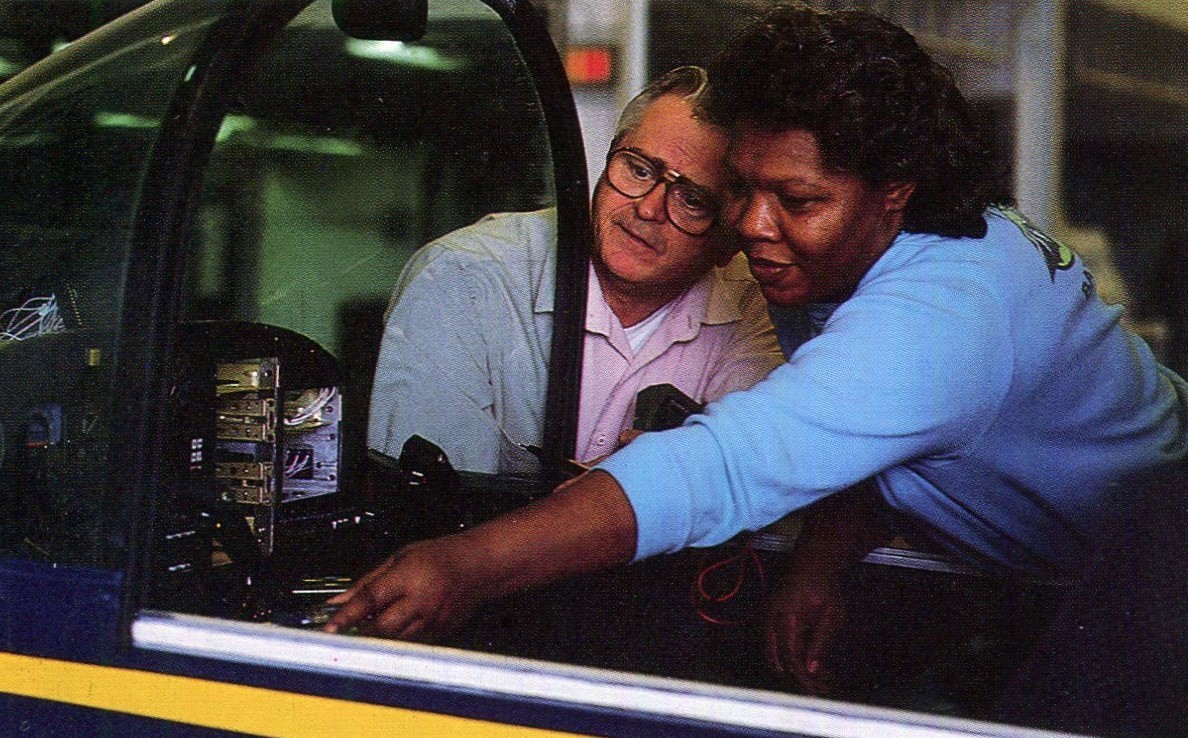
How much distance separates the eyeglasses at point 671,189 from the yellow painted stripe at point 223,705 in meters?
1.28

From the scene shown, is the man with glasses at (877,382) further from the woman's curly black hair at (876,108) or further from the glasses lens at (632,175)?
the glasses lens at (632,175)

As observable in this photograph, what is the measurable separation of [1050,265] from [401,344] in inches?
47.7


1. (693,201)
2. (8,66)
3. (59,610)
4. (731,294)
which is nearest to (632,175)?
(693,201)

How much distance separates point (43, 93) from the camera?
177 cm

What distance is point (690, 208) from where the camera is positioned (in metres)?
2.41

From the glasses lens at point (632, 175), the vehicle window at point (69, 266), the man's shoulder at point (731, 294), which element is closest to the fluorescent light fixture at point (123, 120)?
the vehicle window at point (69, 266)

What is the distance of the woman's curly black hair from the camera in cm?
168

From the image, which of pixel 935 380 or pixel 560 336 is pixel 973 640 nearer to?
pixel 935 380

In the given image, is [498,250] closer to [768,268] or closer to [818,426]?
[768,268]

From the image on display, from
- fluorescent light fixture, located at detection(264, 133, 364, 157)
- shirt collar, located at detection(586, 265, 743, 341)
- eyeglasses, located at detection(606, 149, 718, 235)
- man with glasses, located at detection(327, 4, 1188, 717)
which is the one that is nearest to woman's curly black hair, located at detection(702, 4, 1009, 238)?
man with glasses, located at detection(327, 4, 1188, 717)

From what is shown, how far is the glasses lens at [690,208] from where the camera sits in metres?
2.39

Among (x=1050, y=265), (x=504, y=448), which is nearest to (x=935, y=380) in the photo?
(x=1050, y=265)

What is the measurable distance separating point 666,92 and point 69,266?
116 centimetres

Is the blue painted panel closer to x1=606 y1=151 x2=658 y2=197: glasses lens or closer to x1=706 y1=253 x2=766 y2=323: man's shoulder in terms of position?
x1=606 y1=151 x2=658 y2=197: glasses lens
